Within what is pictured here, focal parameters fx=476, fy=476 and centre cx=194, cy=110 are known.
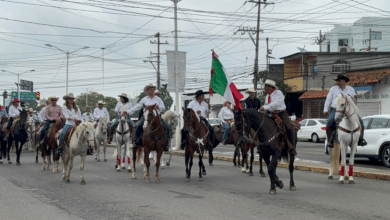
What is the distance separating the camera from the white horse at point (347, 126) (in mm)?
11844

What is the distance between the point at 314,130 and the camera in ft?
113

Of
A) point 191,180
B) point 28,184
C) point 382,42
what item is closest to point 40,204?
point 28,184

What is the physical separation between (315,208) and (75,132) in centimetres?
726

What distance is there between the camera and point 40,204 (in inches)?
359

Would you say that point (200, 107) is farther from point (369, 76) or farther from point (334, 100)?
point (369, 76)

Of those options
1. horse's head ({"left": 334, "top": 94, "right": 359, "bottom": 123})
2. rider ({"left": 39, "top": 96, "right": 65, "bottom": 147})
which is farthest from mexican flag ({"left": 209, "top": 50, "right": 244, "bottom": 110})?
rider ({"left": 39, "top": 96, "right": 65, "bottom": 147})

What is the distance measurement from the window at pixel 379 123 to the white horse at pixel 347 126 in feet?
16.4

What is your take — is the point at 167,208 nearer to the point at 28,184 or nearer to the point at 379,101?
the point at 28,184

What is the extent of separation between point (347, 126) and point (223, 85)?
336cm

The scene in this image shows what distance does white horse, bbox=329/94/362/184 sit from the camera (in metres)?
11.8

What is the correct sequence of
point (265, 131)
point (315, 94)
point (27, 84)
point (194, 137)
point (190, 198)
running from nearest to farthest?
point (190, 198)
point (265, 131)
point (194, 137)
point (315, 94)
point (27, 84)

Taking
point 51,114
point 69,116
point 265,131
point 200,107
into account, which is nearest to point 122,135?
point 51,114

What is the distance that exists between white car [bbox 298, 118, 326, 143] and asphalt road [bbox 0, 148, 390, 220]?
2042cm

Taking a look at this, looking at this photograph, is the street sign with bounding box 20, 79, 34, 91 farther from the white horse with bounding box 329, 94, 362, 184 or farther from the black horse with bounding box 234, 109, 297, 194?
the black horse with bounding box 234, 109, 297, 194
